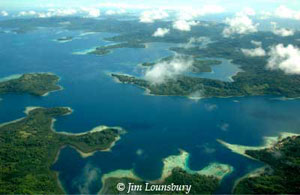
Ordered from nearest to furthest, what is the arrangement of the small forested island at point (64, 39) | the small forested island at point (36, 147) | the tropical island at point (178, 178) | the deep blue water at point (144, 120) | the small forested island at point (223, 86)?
the small forested island at point (36, 147) → the tropical island at point (178, 178) → the deep blue water at point (144, 120) → the small forested island at point (223, 86) → the small forested island at point (64, 39)

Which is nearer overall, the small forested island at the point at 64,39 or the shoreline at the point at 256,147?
the shoreline at the point at 256,147

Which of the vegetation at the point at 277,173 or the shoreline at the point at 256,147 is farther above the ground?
the vegetation at the point at 277,173

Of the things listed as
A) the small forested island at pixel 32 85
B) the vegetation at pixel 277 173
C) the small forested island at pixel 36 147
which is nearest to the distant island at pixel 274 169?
the vegetation at pixel 277 173

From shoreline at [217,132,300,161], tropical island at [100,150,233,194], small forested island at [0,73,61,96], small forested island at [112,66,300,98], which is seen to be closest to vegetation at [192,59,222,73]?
small forested island at [112,66,300,98]

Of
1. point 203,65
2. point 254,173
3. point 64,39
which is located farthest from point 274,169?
point 64,39

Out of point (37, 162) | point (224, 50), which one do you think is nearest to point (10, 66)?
point (37, 162)

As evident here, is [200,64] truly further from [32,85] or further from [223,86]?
[32,85]

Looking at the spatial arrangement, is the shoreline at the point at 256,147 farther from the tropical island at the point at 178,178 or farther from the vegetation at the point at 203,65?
the vegetation at the point at 203,65
